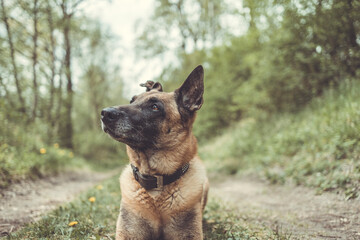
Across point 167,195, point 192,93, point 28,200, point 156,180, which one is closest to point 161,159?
point 156,180

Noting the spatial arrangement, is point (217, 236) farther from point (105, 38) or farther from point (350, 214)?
point (105, 38)

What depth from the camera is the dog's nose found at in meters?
2.56

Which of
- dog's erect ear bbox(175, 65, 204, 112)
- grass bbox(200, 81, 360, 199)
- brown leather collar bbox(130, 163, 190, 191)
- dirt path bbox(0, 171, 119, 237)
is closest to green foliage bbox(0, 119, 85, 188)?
dirt path bbox(0, 171, 119, 237)

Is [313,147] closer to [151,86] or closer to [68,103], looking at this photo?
[151,86]

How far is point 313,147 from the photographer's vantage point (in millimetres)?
5773

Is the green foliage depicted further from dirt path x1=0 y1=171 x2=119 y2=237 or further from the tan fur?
the tan fur

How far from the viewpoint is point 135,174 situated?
9.40 feet

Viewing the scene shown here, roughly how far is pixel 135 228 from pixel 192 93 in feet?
5.59

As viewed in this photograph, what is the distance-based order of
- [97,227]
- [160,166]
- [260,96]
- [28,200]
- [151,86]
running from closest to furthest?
[160,166]
[97,227]
[151,86]
[28,200]
[260,96]

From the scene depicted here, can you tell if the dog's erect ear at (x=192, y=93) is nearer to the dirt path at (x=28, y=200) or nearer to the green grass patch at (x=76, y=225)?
the green grass patch at (x=76, y=225)

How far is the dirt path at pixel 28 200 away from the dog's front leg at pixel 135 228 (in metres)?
1.45

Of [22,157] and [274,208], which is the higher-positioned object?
[22,157]

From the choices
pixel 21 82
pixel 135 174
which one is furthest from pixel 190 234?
pixel 21 82

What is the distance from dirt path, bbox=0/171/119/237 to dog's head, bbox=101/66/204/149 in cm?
188
